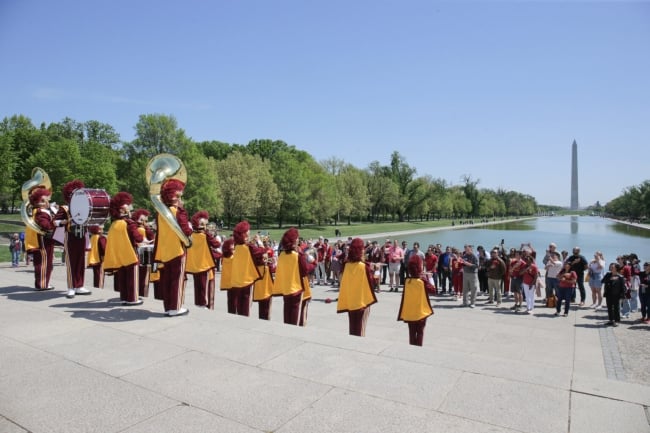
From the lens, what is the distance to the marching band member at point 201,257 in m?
8.37

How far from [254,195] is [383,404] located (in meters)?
44.5

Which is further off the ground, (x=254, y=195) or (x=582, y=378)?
(x=254, y=195)

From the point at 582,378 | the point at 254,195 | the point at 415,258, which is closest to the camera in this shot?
the point at 582,378

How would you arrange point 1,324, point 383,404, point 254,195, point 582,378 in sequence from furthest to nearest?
point 254,195 < point 1,324 < point 582,378 < point 383,404

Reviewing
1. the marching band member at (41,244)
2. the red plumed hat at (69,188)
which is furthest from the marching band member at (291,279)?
the marching band member at (41,244)

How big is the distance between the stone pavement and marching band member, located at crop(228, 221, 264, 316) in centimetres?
163

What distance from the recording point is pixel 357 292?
22.7ft

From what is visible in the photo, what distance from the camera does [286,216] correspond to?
54.1 metres

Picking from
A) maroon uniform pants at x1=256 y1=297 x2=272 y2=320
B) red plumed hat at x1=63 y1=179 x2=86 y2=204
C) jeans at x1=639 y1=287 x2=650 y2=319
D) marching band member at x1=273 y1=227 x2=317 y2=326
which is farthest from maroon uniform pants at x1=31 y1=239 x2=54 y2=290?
jeans at x1=639 y1=287 x2=650 y2=319

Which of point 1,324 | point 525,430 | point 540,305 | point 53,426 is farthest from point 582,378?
point 540,305

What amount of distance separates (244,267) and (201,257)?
1006 mm

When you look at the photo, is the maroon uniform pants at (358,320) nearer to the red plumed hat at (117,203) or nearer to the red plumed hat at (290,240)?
the red plumed hat at (290,240)

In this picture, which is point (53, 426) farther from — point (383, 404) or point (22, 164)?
point (22, 164)

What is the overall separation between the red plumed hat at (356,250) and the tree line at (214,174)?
19.9m
